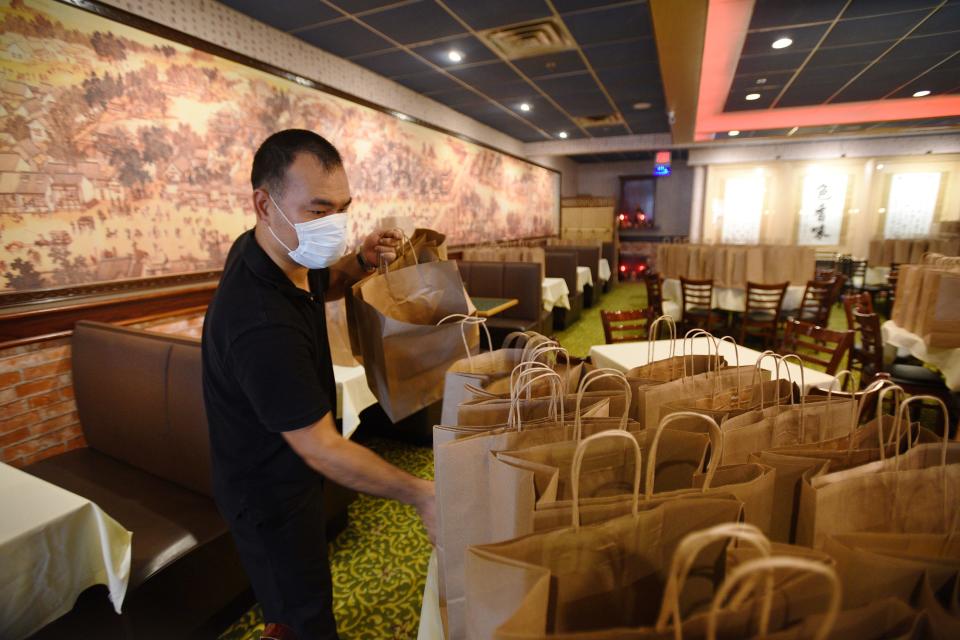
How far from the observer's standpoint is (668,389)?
1176 mm

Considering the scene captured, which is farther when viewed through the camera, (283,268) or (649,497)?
(283,268)

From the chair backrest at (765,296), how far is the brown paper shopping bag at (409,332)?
425cm

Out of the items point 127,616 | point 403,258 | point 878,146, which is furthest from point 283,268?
point 878,146

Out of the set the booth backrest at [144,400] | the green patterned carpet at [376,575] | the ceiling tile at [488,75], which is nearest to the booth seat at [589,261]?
the ceiling tile at [488,75]

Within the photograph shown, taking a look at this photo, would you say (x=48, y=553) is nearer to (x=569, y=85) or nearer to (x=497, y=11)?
(x=497, y=11)

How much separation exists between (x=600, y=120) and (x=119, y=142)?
6.72 meters

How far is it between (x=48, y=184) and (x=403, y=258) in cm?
216

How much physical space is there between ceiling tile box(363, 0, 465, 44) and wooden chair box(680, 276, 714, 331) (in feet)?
11.0

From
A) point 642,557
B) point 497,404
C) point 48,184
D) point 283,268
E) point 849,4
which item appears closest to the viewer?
point 642,557

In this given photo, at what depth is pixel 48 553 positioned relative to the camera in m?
1.20

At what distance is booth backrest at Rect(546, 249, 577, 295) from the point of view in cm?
671

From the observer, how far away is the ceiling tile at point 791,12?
3430mm

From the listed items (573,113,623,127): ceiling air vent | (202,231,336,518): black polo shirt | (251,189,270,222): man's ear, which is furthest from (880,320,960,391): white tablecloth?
(573,113,623,127): ceiling air vent

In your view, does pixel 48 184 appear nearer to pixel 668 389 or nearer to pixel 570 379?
pixel 570 379
